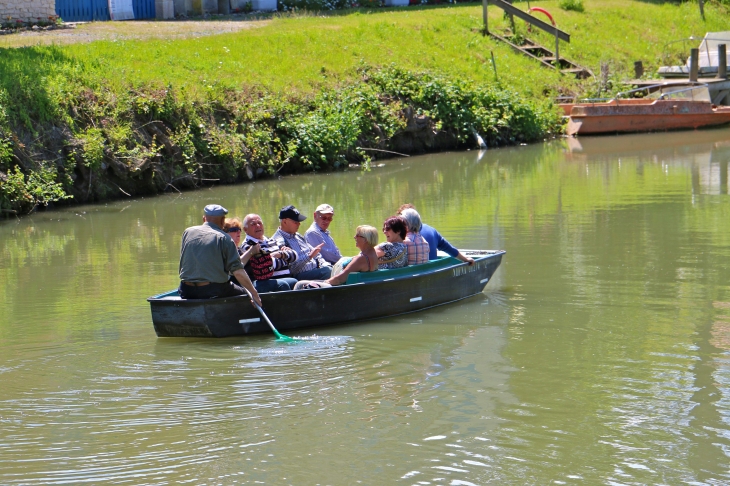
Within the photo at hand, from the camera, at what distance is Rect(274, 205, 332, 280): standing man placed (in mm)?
11422

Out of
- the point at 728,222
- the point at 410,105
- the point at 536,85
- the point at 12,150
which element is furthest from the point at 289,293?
the point at 536,85

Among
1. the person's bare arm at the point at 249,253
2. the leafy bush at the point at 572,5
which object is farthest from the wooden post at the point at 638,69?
the person's bare arm at the point at 249,253

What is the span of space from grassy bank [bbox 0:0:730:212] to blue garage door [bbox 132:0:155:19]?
315 centimetres

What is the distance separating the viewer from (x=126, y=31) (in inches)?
1190

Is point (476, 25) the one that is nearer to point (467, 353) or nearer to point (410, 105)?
point (410, 105)

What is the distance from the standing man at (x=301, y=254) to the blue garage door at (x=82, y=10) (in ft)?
77.3

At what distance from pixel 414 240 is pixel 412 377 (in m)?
2.80

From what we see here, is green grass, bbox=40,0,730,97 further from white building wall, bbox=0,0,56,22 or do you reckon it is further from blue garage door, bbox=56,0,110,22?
blue garage door, bbox=56,0,110,22

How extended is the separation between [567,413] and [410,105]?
21.8 meters

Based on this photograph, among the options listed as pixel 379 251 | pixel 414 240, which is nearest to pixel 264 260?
pixel 379 251

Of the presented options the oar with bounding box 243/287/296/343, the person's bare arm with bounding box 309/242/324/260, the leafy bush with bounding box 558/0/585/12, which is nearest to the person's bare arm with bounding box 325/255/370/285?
the person's bare arm with bounding box 309/242/324/260

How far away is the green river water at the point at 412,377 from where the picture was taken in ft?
24.6

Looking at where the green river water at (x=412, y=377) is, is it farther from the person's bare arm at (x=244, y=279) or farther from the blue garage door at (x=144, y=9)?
the blue garage door at (x=144, y=9)

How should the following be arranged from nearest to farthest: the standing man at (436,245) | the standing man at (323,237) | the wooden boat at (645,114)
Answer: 1. the standing man at (323,237)
2. the standing man at (436,245)
3. the wooden boat at (645,114)
